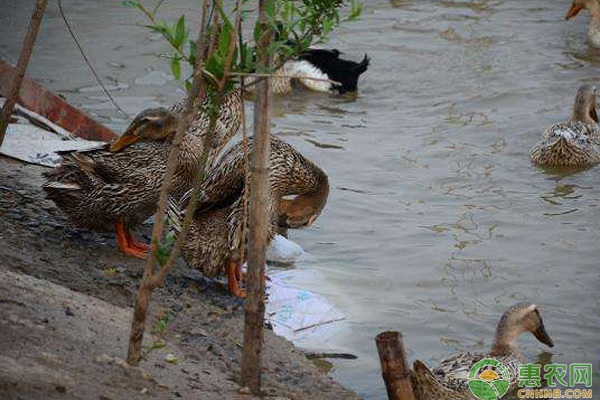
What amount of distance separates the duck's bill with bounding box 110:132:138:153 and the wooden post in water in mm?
2387

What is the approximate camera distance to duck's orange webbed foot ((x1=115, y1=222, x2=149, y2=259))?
6609mm

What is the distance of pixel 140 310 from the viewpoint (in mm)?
4242

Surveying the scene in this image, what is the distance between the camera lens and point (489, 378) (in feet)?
18.9

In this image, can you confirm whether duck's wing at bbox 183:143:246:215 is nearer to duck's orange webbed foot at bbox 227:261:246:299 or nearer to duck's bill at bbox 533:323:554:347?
duck's orange webbed foot at bbox 227:261:246:299

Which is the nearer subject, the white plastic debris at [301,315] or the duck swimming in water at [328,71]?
the white plastic debris at [301,315]

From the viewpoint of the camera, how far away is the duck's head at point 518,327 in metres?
6.02

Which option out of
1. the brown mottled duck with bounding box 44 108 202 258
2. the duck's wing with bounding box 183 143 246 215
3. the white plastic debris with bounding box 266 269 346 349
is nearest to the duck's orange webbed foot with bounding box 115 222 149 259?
the brown mottled duck with bounding box 44 108 202 258

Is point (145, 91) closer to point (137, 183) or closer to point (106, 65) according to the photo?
point (106, 65)

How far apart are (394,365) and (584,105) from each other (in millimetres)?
6663

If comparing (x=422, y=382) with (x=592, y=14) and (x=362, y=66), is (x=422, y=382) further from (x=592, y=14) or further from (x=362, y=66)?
(x=592, y=14)

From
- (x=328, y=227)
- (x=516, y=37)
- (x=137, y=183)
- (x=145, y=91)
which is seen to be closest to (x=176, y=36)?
(x=137, y=183)

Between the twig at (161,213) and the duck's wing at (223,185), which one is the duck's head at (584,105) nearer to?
the duck's wing at (223,185)

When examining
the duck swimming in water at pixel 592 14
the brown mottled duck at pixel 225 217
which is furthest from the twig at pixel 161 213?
the duck swimming in water at pixel 592 14

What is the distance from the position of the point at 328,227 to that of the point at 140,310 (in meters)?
4.30
